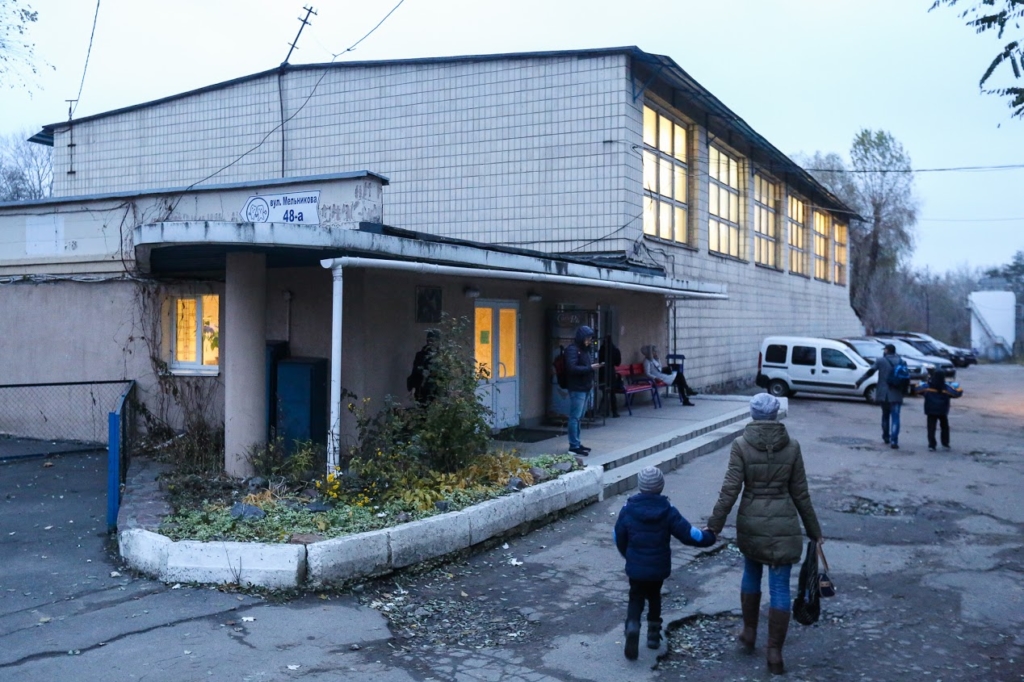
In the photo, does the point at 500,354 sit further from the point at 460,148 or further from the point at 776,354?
the point at 776,354

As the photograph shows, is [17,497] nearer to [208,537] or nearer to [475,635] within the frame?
[208,537]

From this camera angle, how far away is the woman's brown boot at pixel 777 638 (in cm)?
532

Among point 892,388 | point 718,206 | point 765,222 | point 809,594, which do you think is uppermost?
point 765,222

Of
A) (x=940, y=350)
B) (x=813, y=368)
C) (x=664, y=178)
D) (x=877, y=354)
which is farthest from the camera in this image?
(x=940, y=350)

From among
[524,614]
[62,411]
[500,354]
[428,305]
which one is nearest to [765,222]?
[500,354]

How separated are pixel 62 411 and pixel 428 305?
6.06 m

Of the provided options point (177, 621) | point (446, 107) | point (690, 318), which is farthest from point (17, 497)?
point (690, 318)

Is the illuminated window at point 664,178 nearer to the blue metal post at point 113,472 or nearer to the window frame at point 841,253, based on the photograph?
the blue metal post at point 113,472

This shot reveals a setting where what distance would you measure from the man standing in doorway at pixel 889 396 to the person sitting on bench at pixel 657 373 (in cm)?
446

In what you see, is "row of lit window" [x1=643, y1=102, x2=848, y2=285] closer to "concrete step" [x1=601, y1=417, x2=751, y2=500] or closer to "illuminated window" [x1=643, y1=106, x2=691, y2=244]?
"illuminated window" [x1=643, y1=106, x2=691, y2=244]

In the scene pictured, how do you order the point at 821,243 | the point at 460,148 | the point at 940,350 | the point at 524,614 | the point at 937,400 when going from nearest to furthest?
the point at 524,614 < the point at 937,400 < the point at 460,148 < the point at 821,243 < the point at 940,350

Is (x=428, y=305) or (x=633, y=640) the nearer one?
(x=633, y=640)

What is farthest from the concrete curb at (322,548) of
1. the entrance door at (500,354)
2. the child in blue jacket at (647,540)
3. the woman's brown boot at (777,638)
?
the entrance door at (500,354)

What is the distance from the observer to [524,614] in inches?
256
